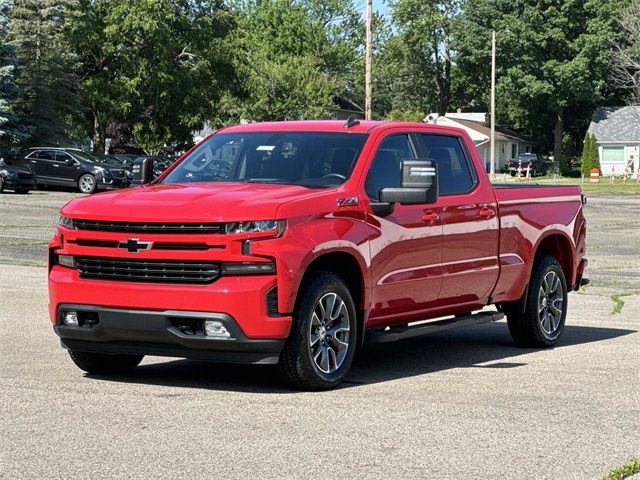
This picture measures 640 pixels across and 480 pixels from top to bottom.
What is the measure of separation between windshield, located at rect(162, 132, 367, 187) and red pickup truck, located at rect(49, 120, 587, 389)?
0.01 m

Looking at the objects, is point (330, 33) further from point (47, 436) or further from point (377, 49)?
point (47, 436)

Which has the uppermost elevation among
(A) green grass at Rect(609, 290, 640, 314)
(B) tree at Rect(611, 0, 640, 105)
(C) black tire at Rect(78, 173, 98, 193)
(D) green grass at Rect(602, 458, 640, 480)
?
(B) tree at Rect(611, 0, 640, 105)

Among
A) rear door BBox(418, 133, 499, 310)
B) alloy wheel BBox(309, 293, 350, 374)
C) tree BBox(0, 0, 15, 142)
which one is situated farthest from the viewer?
tree BBox(0, 0, 15, 142)

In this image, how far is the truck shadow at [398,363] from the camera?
9.12 meters

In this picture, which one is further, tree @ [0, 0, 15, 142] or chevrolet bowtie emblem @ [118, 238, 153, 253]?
tree @ [0, 0, 15, 142]

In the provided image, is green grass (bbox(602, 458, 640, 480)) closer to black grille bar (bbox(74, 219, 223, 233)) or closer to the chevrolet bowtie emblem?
black grille bar (bbox(74, 219, 223, 233))

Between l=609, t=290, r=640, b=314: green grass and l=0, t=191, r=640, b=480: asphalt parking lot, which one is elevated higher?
l=0, t=191, r=640, b=480: asphalt parking lot

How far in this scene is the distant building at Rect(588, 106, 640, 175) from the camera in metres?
103

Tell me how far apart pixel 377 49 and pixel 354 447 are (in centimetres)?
12768

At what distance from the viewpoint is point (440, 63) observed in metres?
124

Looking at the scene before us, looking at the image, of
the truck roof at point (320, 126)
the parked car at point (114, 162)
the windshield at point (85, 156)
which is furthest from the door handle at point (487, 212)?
the windshield at point (85, 156)

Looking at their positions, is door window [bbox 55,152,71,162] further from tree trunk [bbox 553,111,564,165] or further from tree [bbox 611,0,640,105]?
tree trunk [bbox 553,111,564,165]

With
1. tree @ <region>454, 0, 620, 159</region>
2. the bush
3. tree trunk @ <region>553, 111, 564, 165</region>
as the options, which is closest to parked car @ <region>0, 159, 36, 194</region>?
tree @ <region>454, 0, 620, 159</region>

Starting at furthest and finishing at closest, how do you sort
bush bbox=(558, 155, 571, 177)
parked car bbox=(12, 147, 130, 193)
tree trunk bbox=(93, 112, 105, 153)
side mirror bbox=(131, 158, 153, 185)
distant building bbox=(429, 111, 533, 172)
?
distant building bbox=(429, 111, 533, 172), bush bbox=(558, 155, 571, 177), tree trunk bbox=(93, 112, 105, 153), parked car bbox=(12, 147, 130, 193), side mirror bbox=(131, 158, 153, 185)
